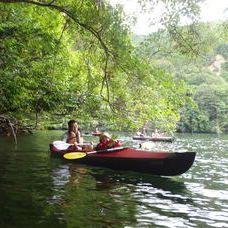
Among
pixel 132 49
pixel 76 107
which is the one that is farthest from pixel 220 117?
pixel 132 49

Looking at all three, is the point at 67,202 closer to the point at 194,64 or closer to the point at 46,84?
the point at 194,64

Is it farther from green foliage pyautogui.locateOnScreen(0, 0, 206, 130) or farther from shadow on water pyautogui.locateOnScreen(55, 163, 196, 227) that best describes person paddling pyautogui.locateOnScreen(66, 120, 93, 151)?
shadow on water pyautogui.locateOnScreen(55, 163, 196, 227)

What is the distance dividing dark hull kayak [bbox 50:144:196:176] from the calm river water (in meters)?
0.24

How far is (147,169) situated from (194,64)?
3337 millimetres

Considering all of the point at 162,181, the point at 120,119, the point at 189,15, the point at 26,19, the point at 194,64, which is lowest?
the point at 162,181

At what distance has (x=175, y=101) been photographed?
823 centimetres

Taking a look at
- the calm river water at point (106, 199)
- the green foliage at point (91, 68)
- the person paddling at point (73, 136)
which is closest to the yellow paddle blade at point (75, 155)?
the calm river water at point (106, 199)

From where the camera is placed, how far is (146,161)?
28.7ft

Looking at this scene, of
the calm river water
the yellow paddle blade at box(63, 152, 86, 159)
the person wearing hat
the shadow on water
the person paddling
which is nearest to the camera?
the calm river water

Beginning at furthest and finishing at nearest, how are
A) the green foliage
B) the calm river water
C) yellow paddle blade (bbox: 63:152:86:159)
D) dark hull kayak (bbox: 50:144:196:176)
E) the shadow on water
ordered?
yellow paddle blade (bbox: 63:152:86:159)
dark hull kayak (bbox: 50:144:196:176)
the green foliage
the shadow on water
the calm river water

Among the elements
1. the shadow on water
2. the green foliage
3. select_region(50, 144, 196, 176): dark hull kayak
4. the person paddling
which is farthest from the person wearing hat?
the person paddling

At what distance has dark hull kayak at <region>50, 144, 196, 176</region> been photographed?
8.26 metres

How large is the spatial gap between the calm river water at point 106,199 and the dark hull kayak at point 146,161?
0.79 feet

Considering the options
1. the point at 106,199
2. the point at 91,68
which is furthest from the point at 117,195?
the point at 91,68
